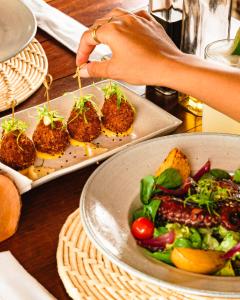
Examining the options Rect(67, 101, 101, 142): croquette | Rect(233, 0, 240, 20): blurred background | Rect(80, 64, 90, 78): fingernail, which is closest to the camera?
Rect(80, 64, 90, 78): fingernail

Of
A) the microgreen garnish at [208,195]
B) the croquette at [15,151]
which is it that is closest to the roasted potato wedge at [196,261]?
the microgreen garnish at [208,195]

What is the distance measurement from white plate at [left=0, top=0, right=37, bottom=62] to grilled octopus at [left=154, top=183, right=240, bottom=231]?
21.2 inches

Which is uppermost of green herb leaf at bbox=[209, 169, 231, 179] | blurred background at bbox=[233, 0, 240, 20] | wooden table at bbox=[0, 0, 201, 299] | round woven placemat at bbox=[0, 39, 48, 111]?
green herb leaf at bbox=[209, 169, 231, 179]

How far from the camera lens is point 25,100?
5.43ft

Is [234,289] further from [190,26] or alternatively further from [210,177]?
[190,26]

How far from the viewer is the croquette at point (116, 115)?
4.93ft

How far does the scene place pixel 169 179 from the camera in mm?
1216

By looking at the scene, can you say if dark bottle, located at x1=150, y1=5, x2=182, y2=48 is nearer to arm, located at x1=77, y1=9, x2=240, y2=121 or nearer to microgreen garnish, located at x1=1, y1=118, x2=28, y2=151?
arm, located at x1=77, y1=9, x2=240, y2=121

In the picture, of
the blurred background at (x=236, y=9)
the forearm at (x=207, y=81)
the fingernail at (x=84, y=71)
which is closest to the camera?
the forearm at (x=207, y=81)

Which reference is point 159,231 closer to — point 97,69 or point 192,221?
point 192,221

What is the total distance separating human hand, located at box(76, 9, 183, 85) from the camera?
125 cm

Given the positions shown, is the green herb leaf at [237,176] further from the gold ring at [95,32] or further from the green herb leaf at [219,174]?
the gold ring at [95,32]

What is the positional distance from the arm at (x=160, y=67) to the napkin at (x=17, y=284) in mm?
418

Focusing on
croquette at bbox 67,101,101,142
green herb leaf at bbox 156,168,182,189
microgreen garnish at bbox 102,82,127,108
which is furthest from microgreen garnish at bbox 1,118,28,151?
green herb leaf at bbox 156,168,182,189
